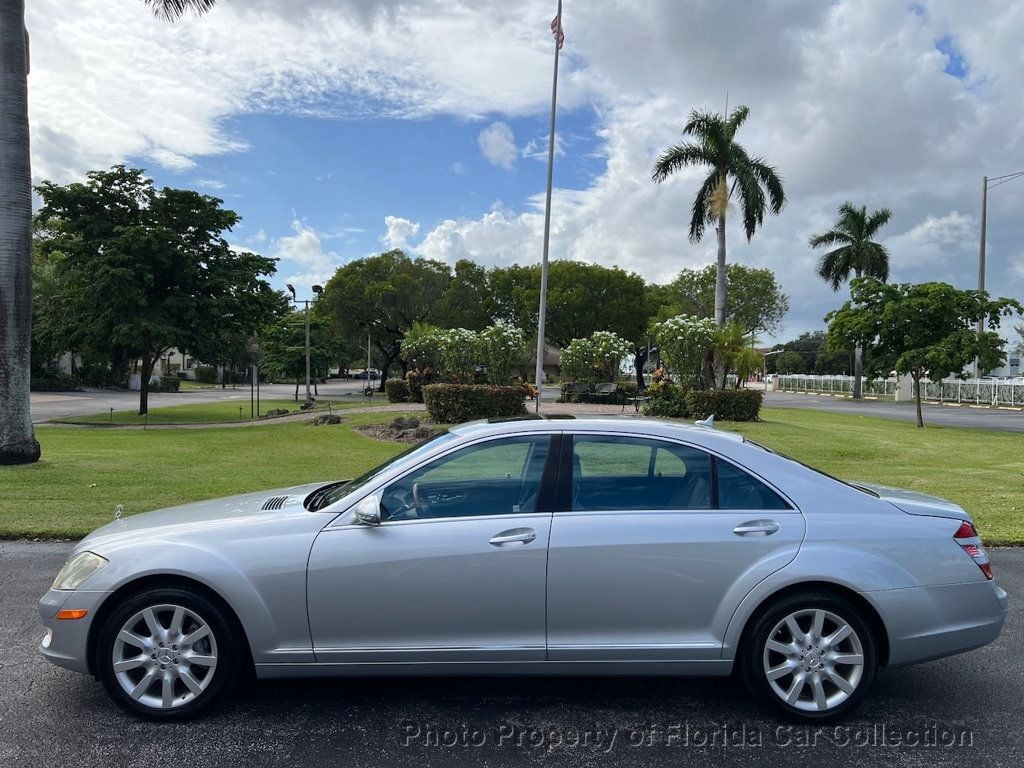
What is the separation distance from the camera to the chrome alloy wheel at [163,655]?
3627 mm

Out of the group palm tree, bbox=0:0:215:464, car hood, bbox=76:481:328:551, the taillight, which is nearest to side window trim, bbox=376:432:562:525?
car hood, bbox=76:481:328:551

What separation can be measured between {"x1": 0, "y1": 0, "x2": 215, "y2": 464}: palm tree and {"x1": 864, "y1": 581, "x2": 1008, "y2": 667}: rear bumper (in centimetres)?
1270

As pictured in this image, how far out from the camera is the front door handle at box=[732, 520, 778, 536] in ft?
12.2

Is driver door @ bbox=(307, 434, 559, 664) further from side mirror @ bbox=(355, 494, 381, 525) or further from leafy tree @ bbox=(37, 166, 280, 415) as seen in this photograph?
leafy tree @ bbox=(37, 166, 280, 415)

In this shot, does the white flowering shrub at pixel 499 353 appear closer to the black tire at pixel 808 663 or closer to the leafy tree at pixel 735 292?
the black tire at pixel 808 663

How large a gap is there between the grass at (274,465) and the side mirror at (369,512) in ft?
17.0

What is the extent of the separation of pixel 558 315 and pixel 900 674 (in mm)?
50795

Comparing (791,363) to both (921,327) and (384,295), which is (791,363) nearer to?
(384,295)

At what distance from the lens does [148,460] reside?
1338 centimetres

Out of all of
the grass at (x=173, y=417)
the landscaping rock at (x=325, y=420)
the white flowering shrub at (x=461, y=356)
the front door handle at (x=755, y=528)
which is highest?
the white flowering shrub at (x=461, y=356)

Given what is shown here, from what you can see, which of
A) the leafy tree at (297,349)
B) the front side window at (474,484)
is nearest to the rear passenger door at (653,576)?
the front side window at (474,484)

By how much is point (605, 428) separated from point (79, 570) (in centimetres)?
274

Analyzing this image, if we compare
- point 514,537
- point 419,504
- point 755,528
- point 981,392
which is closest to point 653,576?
point 755,528

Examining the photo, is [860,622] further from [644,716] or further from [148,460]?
[148,460]
